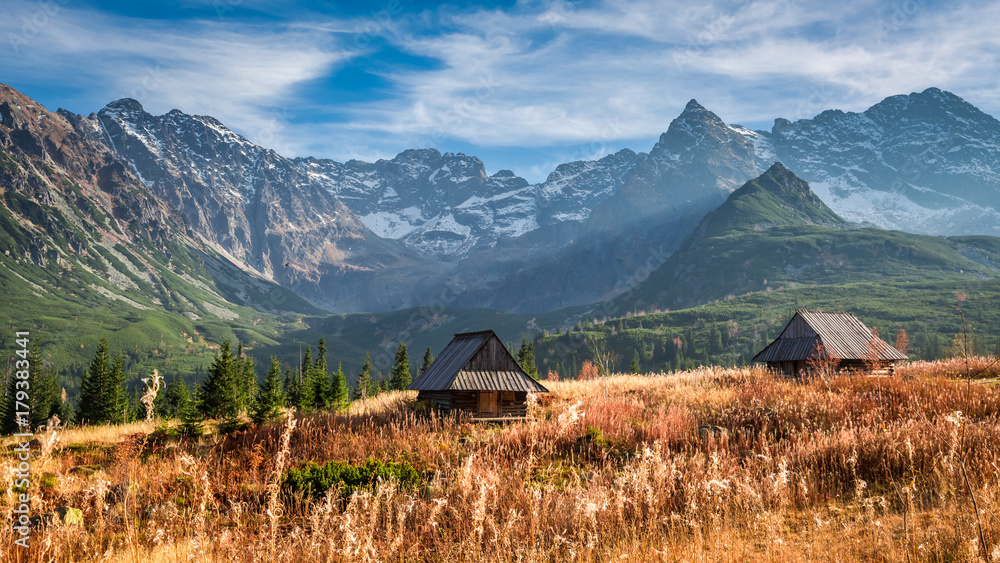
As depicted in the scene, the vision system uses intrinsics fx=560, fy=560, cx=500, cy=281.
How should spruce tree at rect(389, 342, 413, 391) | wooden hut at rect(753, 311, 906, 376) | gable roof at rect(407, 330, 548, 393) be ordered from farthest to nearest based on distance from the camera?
spruce tree at rect(389, 342, 413, 391) < wooden hut at rect(753, 311, 906, 376) < gable roof at rect(407, 330, 548, 393)

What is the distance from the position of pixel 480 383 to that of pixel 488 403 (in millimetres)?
1413

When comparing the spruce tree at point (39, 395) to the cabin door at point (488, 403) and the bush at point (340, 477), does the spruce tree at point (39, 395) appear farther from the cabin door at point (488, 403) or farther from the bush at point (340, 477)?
the bush at point (340, 477)

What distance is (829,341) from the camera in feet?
113

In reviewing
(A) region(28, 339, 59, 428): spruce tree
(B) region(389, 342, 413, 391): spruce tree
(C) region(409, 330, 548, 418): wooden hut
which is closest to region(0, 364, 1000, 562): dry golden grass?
(C) region(409, 330, 548, 418): wooden hut

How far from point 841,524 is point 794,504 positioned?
2.42 ft

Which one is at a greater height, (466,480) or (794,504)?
(466,480)

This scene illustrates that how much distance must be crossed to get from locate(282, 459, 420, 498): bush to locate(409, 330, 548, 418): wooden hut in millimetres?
13649

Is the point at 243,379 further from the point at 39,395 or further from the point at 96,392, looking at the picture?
Answer: the point at 39,395

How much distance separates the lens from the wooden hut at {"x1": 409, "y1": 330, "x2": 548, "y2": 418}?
83.2ft

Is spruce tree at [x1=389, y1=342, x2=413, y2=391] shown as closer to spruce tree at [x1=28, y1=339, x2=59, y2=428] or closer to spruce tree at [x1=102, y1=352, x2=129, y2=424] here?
spruce tree at [x1=102, y1=352, x2=129, y2=424]

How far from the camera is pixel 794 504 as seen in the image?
7.92m

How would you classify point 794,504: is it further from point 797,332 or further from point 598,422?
point 797,332

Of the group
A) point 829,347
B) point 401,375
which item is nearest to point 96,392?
point 401,375

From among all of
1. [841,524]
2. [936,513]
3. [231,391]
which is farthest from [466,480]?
[231,391]
